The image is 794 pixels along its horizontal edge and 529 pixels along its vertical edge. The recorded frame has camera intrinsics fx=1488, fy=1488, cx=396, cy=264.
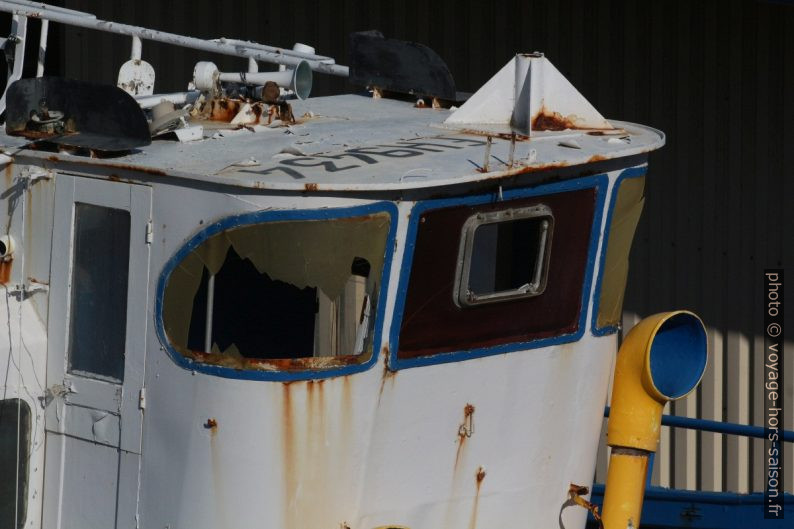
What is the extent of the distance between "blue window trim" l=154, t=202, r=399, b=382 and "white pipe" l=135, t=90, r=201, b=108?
1478mm

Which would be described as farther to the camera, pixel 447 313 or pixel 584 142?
pixel 584 142

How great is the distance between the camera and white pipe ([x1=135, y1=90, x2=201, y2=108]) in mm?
7289

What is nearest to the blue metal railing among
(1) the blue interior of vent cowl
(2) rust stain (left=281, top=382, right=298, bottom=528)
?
(1) the blue interior of vent cowl

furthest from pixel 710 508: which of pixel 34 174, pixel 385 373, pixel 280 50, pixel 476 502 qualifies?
pixel 34 174

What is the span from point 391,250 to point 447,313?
0.44 metres

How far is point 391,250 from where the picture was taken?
19.3 feet

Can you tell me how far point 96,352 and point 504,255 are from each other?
5.84 ft

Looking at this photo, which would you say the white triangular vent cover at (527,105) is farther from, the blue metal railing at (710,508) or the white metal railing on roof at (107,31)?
the blue metal railing at (710,508)

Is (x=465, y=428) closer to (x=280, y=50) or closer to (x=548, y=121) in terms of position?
(x=548, y=121)

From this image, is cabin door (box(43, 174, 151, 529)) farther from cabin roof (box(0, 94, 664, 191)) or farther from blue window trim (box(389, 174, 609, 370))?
blue window trim (box(389, 174, 609, 370))

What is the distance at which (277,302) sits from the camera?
5.91 m

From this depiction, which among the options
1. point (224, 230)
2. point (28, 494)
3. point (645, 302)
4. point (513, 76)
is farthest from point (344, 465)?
point (645, 302)

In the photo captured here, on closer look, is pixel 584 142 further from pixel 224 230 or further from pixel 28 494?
pixel 28 494

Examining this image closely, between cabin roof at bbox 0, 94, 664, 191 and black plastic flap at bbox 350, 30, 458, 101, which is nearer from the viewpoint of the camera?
cabin roof at bbox 0, 94, 664, 191
